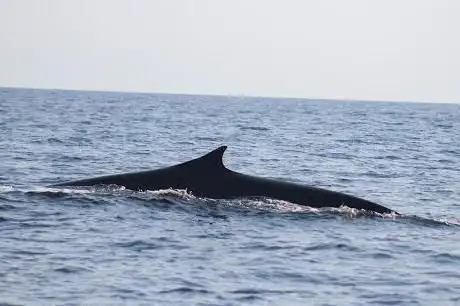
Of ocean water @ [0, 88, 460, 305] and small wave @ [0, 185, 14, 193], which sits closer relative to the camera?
ocean water @ [0, 88, 460, 305]

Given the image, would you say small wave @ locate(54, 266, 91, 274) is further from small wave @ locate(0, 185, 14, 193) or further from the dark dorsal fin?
small wave @ locate(0, 185, 14, 193)

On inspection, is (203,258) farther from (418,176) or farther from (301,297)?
(418,176)

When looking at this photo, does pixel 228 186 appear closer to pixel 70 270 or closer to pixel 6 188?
pixel 6 188

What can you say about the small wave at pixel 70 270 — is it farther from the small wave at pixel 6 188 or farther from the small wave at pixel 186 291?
the small wave at pixel 6 188

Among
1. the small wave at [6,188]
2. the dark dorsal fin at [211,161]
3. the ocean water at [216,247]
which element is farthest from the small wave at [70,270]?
the small wave at [6,188]

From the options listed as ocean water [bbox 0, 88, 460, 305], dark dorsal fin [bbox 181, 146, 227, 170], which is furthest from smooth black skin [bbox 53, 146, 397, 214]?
ocean water [bbox 0, 88, 460, 305]

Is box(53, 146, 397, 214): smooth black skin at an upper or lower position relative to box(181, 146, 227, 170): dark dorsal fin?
lower

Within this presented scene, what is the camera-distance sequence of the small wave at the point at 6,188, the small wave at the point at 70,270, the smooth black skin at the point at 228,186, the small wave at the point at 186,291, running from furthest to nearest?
the small wave at the point at 6,188
the smooth black skin at the point at 228,186
the small wave at the point at 70,270
the small wave at the point at 186,291

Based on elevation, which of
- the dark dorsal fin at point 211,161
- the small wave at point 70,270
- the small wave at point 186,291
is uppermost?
the dark dorsal fin at point 211,161

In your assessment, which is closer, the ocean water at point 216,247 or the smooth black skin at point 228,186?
the ocean water at point 216,247

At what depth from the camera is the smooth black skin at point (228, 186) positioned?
1806 centimetres

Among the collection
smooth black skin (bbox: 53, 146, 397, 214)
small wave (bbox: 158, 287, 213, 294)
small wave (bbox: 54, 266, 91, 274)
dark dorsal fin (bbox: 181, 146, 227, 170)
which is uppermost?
dark dorsal fin (bbox: 181, 146, 227, 170)

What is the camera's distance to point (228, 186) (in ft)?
59.4

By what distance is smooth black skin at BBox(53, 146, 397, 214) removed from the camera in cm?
1806
